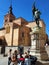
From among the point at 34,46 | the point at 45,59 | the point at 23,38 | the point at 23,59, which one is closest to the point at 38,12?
the point at 34,46

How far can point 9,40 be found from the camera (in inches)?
1767

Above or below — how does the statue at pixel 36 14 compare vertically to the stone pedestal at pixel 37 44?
above

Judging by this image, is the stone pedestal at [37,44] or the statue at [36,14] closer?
the stone pedestal at [37,44]

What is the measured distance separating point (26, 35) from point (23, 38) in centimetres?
154

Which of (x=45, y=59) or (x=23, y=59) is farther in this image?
(x=45, y=59)

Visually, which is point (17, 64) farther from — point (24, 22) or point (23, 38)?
point (24, 22)

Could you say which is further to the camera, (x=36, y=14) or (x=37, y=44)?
(x=36, y=14)

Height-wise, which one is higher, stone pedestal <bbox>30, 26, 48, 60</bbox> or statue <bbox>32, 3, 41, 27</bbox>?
statue <bbox>32, 3, 41, 27</bbox>

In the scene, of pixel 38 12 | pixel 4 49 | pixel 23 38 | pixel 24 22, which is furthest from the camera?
pixel 24 22

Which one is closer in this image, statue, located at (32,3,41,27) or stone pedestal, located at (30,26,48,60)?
stone pedestal, located at (30,26,48,60)

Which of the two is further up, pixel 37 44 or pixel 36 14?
pixel 36 14

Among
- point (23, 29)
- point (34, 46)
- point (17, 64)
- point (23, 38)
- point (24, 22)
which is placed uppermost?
point (24, 22)

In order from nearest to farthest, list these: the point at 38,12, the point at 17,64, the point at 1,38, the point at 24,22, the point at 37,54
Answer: the point at 17,64, the point at 37,54, the point at 38,12, the point at 1,38, the point at 24,22

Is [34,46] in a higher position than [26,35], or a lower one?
lower
